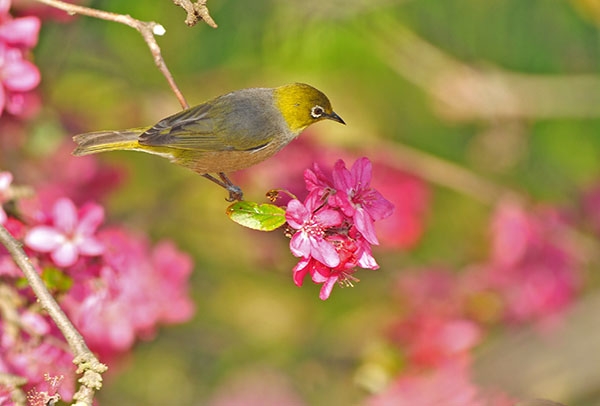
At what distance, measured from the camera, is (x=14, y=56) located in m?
1.65

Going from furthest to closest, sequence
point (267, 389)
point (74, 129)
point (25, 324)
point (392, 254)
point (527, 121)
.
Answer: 1. point (527, 121)
2. point (392, 254)
3. point (267, 389)
4. point (74, 129)
5. point (25, 324)

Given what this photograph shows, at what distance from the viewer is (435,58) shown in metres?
3.45

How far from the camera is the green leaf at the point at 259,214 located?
1238 millimetres

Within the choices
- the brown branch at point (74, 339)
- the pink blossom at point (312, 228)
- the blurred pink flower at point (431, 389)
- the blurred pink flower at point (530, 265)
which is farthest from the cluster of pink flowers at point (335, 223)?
the blurred pink flower at point (530, 265)

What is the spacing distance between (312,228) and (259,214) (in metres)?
0.08

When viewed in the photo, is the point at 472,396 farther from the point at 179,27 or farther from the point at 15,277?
the point at 179,27

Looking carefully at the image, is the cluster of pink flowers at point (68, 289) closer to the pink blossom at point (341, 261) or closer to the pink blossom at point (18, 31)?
the pink blossom at point (18, 31)

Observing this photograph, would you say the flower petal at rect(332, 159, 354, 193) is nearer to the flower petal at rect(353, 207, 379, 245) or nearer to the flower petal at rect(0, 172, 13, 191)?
the flower petal at rect(353, 207, 379, 245)

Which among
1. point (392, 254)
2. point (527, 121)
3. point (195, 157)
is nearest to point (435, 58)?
point (527, 121)

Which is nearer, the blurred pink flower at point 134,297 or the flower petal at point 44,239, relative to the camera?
the flower petal at point 44,239

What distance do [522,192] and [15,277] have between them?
7.24 ft

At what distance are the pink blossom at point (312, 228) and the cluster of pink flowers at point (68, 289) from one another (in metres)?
0.42

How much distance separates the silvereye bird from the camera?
4.81 feet

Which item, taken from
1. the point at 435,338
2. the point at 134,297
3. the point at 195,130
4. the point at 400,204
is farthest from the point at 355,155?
the point at 195,130
